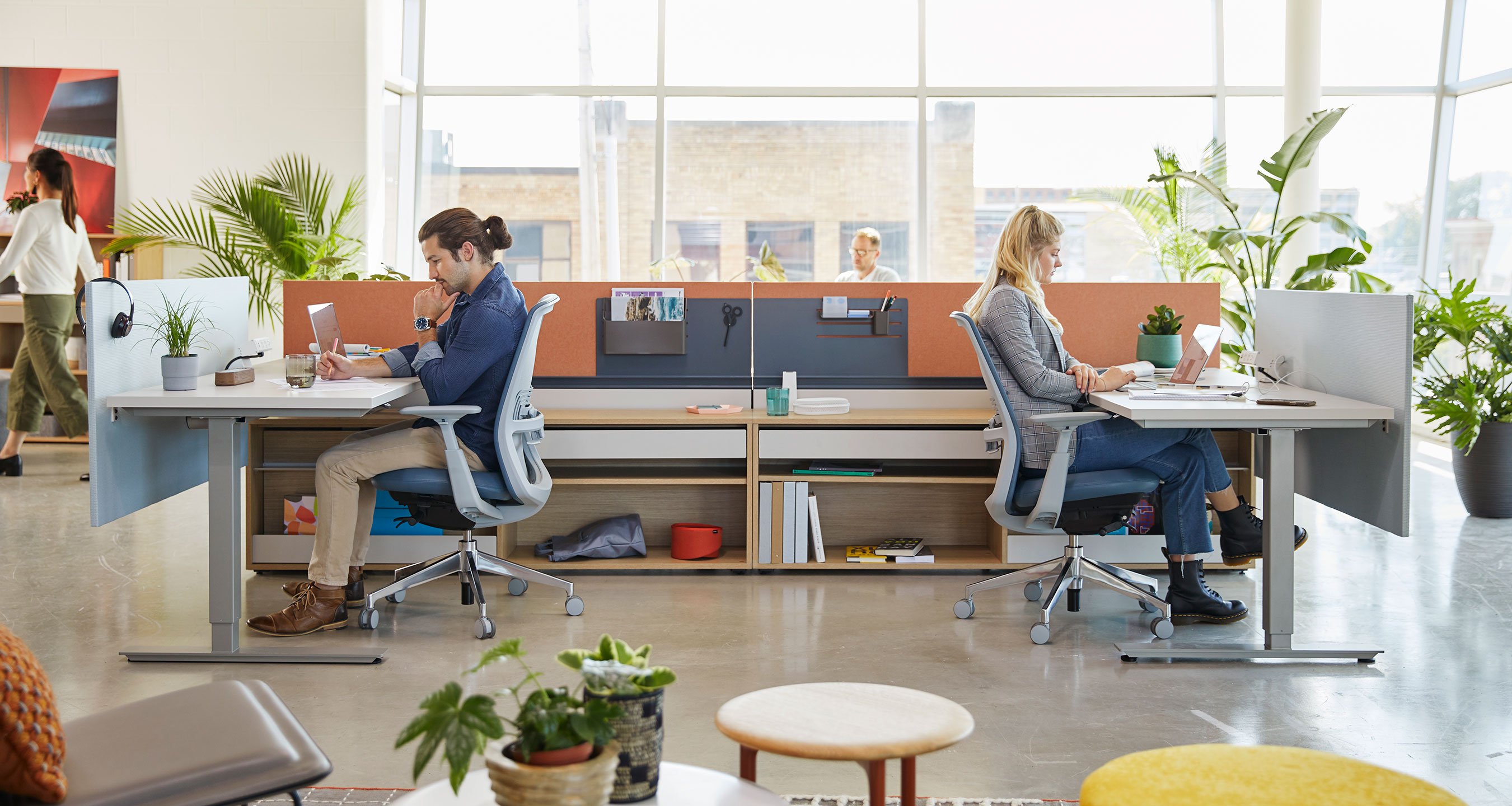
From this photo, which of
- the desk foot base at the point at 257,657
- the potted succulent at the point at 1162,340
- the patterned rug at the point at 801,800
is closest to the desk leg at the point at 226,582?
the desk foot base at the point at 257,657

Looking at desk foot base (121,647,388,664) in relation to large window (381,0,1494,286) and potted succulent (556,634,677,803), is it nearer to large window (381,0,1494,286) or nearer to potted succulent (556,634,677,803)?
potted succulent (556,634,677,803)

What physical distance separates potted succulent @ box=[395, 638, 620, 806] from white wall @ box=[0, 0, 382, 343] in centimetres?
622

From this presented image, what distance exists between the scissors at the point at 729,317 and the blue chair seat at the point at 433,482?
4.08ft

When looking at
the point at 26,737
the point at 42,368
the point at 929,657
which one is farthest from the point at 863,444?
the point at 42,368

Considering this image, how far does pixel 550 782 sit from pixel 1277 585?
257cm

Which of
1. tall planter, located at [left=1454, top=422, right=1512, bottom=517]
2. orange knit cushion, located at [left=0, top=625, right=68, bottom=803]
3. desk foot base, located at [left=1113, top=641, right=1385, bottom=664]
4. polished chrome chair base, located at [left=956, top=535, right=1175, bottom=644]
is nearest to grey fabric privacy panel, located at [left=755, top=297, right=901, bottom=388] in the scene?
polished chrome chair base, located at [left=956, top=535, right=1175, bottom=644]

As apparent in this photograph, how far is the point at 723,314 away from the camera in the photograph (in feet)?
15.4

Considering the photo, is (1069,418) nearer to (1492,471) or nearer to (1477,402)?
(1477,402)

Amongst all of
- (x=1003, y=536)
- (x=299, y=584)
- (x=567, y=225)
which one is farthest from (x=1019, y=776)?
(x=567, y=225)

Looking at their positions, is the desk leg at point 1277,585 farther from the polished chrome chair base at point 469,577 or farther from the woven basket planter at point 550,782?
the woven basket planter at point 550,782

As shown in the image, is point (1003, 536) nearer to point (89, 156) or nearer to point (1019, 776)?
point (1019, 776)

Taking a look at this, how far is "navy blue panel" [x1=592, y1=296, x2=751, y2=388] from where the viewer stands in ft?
15.3

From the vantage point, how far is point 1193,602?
3.81 metres

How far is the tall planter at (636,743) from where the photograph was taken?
1646 mm
